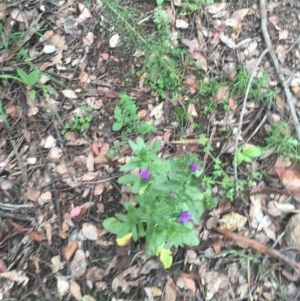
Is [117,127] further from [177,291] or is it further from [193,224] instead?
[177,291]

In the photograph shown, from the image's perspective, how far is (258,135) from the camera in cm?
248

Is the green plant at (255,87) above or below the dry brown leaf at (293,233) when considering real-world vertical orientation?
above

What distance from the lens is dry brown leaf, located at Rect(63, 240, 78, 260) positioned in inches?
89.3

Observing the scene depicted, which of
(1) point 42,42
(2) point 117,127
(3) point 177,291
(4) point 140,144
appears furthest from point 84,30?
(3) point 177,291

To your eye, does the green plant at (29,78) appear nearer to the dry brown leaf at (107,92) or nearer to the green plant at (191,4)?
the dry brown leaf at (107,92)

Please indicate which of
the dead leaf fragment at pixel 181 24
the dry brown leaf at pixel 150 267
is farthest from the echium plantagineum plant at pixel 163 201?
the dead leaf fragment at pixel 181 24


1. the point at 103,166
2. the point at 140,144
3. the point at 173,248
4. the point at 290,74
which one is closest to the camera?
the point at 140,144

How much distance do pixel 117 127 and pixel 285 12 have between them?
3.61ft

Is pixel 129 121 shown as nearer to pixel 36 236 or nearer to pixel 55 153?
pixel 55 153

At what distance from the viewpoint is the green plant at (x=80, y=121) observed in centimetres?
252

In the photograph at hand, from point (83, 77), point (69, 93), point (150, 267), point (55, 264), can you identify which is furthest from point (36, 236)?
point (83, 77)

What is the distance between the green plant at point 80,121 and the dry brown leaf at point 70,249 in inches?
21.6

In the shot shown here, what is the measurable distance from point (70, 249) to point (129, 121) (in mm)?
672

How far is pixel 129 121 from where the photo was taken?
2506 millimetres
